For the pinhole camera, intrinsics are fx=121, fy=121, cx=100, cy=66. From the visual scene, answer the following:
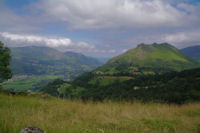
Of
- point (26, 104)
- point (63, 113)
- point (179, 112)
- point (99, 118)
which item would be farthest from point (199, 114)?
point (26, 104)

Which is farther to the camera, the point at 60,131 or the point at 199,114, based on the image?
the point at 199,114

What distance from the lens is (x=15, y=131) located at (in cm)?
319

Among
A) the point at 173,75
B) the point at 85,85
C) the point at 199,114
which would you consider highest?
the point at 199,114

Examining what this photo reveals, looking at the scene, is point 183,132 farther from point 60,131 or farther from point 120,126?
point 60,131

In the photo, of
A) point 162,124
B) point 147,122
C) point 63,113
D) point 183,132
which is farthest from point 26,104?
point 183,132

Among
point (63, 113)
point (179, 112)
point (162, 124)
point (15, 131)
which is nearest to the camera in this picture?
point (15, 131)

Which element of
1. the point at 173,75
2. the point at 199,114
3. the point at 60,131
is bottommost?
the point at 173,75

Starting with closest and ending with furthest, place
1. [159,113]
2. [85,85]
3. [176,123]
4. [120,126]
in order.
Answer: [120,126] → [176,123] → [159,113] → [85,85]

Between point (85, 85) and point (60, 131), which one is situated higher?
point (60, 131)

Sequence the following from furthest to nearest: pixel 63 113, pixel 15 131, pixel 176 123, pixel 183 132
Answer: pixel 63 113 < pixel 176 123 < pixel 183 132 < pixel 15 131

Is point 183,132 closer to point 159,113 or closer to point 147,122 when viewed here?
point 147,122

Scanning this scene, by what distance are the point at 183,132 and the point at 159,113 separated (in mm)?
2325

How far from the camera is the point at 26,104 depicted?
7422 mm

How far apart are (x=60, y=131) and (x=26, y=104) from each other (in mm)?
5244
